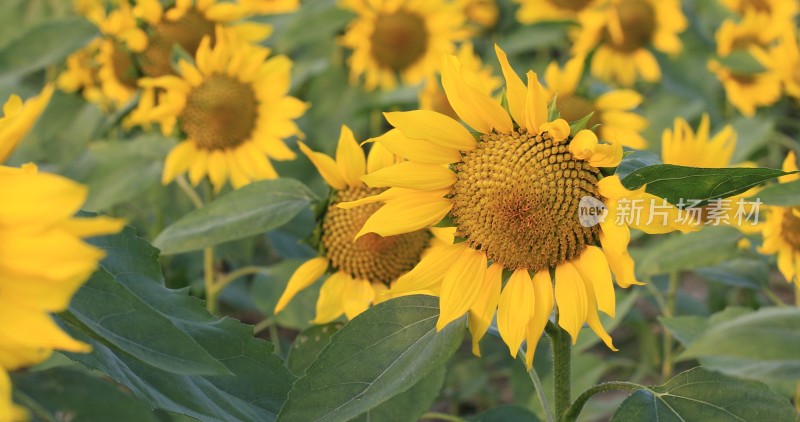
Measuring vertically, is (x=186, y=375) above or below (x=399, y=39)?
above

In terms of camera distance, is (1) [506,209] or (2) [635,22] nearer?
(1) [506,209]

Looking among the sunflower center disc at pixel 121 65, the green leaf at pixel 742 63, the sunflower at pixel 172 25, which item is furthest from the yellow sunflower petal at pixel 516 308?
the green leaf at pixel 742 63

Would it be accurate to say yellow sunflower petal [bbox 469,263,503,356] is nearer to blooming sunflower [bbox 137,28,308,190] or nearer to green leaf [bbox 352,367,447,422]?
green leaf [bbox 352,367,447,422]

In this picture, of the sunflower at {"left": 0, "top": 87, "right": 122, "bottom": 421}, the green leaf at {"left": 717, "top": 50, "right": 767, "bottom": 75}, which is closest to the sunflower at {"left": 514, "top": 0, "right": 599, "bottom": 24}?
the green leaf at {"left": 717, "top": 50, "right": 767, "bottom": 75}

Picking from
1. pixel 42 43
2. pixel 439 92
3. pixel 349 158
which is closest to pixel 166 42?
pixel 42 43

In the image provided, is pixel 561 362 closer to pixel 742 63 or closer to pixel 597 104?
pixel 597 104

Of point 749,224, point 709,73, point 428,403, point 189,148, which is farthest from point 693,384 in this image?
point 709,73

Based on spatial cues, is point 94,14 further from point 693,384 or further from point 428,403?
point 693,384
